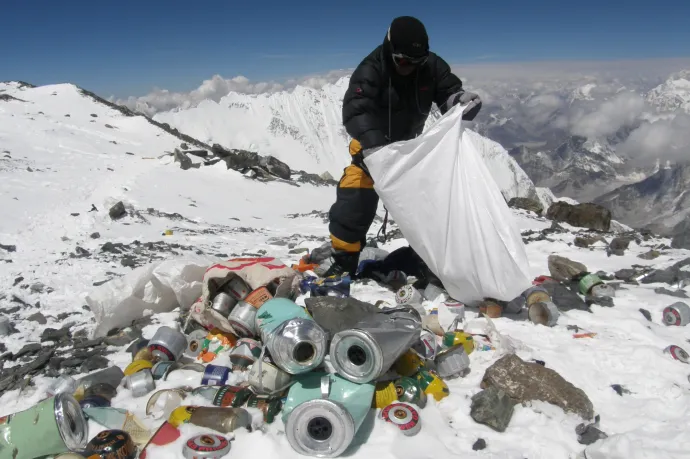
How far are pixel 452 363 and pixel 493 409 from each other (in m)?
0.49

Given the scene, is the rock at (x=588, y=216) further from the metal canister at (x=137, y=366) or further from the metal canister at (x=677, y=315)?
the metal canister at (x=137, y=366)

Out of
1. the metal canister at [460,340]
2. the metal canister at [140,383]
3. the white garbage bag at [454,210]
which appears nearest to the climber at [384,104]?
the white garbage bag at [454,210]

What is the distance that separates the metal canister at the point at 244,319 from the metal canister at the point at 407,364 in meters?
1.18

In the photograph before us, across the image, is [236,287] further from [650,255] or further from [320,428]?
[650,255]

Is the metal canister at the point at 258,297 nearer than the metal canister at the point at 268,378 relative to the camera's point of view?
No

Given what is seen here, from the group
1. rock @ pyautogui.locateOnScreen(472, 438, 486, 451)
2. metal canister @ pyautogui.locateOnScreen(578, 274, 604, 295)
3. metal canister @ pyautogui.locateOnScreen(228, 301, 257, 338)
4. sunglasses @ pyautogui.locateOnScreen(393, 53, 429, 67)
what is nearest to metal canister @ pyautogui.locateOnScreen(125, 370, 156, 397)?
metal canister @ pyautogui.locateOnScreen(228, 301, 257, 338)

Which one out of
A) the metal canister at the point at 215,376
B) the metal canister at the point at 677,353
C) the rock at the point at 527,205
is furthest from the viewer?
the rock at the point at 527,205

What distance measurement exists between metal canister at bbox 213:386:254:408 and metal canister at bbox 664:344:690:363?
123 inches

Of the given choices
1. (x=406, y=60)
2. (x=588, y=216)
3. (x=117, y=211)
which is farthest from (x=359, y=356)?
(x=588, y=216)

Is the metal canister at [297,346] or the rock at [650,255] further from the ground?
the metal canister at [297,346]

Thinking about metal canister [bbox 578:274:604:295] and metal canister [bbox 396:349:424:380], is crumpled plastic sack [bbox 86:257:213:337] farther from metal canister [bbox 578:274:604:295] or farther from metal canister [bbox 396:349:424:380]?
metal canister [bbox 578:274:604:295]

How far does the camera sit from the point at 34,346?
13.6ft

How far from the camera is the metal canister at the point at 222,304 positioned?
12.4 feet

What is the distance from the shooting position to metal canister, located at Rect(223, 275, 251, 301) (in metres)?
3.96
